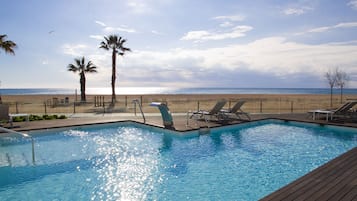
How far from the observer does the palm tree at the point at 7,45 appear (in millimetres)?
13729

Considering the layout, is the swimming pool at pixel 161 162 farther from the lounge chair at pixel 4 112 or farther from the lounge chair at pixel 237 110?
the lounge chair at pixel 237 110

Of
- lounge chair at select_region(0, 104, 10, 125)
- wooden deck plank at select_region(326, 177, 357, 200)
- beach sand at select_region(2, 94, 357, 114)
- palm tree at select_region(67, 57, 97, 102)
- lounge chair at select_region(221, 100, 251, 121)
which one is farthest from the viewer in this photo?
palm tree at select_region(67, 57, 97, 102)

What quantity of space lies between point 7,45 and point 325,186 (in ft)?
55.5

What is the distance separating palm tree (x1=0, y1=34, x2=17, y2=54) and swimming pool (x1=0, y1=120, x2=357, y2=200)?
27.2 feet

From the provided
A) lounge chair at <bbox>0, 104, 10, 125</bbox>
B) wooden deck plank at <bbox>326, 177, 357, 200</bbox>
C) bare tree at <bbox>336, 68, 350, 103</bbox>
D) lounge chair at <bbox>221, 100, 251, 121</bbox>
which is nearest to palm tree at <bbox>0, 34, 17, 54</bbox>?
lounge chair at <bbox>0, 104, 10, 125</bbox>

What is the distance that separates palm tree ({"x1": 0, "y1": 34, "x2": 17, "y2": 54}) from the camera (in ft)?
45.0

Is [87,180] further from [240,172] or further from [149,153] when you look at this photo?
[240,172]

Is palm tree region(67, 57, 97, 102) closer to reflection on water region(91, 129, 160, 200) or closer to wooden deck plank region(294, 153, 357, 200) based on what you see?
reflection on water region(91, 129, 160, 200)

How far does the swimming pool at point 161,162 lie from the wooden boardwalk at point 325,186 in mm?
786

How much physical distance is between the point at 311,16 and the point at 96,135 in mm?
11117

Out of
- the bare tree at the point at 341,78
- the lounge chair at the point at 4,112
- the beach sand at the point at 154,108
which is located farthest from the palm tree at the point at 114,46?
the bare tree at the point at 341,78

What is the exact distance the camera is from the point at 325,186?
3.55 m

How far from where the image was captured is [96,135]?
9.00m

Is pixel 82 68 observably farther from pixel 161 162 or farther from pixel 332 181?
pixel 332 181
